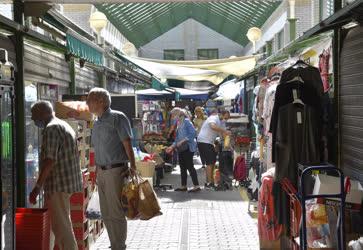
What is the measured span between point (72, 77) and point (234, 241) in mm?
4098

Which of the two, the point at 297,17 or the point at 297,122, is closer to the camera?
the point at 297,122

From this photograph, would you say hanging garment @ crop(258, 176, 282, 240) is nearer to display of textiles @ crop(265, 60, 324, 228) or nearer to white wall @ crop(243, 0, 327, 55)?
display of textiles @ crop(265, 60, 324, 228)

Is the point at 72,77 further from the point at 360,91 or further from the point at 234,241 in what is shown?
the point at 360,91

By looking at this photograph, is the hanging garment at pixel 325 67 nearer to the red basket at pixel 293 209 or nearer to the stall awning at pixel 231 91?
the red basket at pixel 293 209

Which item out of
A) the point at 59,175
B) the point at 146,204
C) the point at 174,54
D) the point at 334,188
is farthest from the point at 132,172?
the point at 174,54

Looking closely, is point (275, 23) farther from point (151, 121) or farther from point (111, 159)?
point (111, 159)

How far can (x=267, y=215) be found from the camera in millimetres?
6266

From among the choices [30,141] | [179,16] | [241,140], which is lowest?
[241,140]

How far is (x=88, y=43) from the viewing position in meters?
8.11

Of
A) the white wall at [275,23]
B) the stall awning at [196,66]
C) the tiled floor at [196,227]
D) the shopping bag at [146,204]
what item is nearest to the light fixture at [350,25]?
the shopping bag at [146,204]

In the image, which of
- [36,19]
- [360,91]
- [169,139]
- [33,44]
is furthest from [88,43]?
[169,139]

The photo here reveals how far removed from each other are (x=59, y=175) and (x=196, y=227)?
3243 millimetres

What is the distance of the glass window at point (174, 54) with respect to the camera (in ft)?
131

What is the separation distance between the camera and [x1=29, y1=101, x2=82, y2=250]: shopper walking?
559 cm
